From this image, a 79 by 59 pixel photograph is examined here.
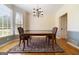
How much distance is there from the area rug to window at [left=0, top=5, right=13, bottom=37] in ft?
1.48

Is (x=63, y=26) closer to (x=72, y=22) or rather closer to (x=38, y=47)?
(x=72, y=22)

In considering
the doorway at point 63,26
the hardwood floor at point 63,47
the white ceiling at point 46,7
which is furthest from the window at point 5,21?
the doorway at point 63,26

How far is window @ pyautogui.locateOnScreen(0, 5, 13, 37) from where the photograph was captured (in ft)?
9.05

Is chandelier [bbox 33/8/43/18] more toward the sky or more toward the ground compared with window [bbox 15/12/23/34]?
more toward the sky

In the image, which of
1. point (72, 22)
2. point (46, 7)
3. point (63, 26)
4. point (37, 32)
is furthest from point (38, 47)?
point (72, 22)

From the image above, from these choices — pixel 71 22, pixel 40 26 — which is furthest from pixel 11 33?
pixel 71 22

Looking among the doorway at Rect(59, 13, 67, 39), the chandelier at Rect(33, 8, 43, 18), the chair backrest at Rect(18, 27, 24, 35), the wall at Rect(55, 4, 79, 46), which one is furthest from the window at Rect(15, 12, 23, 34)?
the doorway at Rect(59, 13, 67, 39)

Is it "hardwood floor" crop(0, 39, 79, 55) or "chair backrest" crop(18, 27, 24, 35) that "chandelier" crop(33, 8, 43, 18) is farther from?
A: "hardwood floor" crop(0, 39, 79, 55)

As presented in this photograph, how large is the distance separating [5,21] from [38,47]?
1107mm

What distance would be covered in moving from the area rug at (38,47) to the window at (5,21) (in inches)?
17.7
